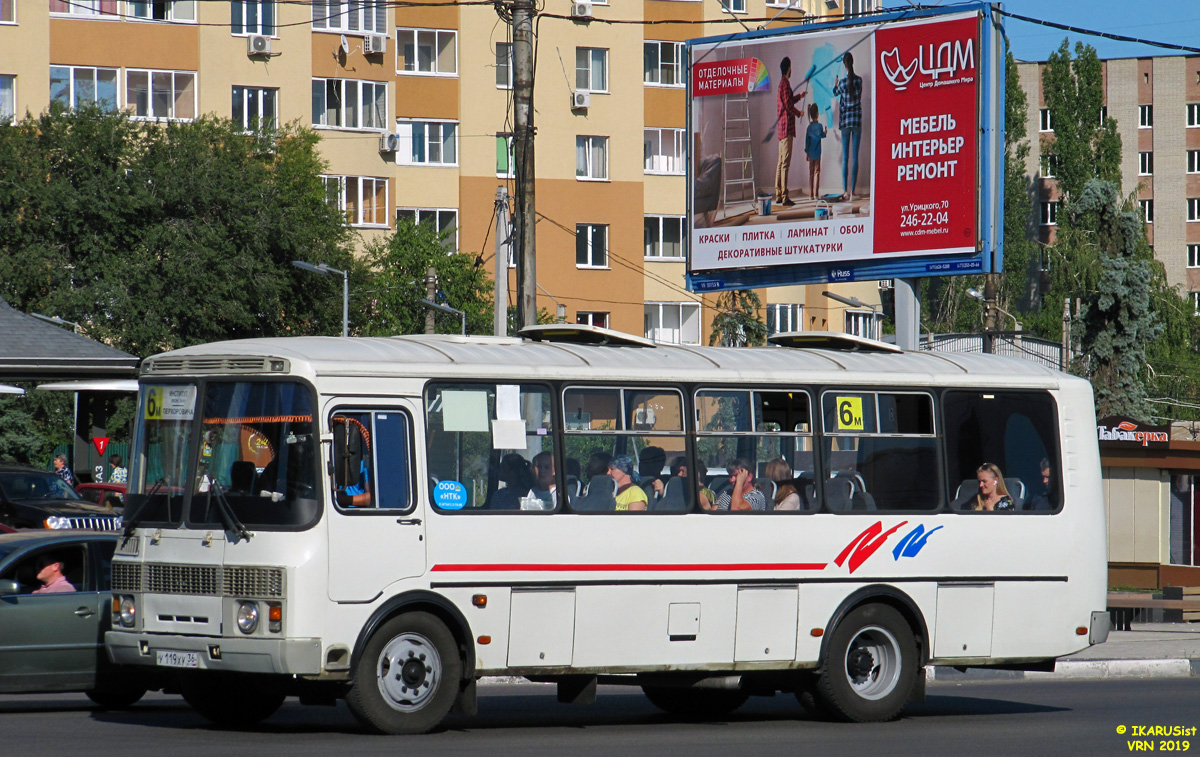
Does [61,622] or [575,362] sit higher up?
[575,362]

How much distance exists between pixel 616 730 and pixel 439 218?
44.8 metres

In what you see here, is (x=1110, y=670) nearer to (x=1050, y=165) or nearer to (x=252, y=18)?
(x=252, y=18)

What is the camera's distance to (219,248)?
45719 millimetres

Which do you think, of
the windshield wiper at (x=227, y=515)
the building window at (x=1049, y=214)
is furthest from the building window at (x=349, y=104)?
the building window at (x=1049, y=214)

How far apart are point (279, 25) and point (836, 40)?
31072 millimetres

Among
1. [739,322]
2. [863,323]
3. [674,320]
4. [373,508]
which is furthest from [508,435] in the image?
[863,323]

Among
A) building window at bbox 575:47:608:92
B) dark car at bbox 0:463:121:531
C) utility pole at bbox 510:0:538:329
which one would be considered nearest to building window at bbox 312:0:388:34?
building window at bbox 575:47:608:92

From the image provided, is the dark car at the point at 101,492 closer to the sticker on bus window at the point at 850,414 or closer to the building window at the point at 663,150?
the sticker on bus window at the point at 850,414

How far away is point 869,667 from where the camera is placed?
42.6 feet

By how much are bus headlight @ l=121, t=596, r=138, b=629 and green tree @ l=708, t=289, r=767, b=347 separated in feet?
126

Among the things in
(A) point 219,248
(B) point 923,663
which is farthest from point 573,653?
(A) point 219,248

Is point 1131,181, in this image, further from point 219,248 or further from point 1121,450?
point 1121,450

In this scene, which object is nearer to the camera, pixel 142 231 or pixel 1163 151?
pixel 142 231

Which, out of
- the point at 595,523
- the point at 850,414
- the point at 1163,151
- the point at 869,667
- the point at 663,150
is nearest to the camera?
the point at 595,523
